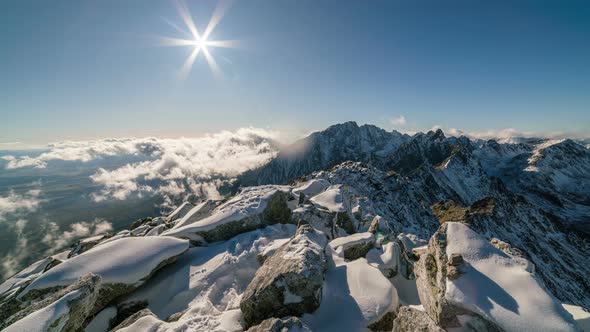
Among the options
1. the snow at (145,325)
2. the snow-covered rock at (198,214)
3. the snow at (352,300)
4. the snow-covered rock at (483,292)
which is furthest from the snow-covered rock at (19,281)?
the snow-covered rock at (483,292)

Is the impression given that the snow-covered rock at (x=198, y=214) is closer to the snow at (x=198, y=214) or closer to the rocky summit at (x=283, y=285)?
the snow at (x=198, y=214)

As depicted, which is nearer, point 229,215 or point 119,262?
point 119,262

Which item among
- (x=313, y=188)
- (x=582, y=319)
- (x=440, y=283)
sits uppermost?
(x=313, y=188)

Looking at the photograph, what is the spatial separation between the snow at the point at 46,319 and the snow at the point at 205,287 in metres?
2.48

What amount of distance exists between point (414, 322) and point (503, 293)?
288cm

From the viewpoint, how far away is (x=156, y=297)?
449 inches

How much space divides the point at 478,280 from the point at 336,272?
5.70 meters

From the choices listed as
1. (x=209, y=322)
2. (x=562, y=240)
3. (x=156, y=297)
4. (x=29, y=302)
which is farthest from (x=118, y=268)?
(x=562, y=240)

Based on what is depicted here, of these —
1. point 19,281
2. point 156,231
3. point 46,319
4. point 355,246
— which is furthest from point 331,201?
point 19,281

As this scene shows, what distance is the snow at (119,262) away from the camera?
1063 cm

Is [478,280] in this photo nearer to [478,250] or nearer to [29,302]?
[478,250]

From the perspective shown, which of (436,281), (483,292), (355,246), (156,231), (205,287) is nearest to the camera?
(483,292)

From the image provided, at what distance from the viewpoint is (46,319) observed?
25.1 feet

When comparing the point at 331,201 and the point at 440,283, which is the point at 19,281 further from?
the point at 440,283
